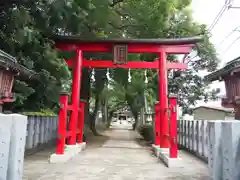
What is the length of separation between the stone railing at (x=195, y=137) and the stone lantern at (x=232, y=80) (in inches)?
85.5

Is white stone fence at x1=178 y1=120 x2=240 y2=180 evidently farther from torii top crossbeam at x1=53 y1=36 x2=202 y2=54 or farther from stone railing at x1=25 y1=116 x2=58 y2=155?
torii top crossbeam at x1=53 y1=36 x2=202 y2=54

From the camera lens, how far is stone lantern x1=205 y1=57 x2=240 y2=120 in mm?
6667

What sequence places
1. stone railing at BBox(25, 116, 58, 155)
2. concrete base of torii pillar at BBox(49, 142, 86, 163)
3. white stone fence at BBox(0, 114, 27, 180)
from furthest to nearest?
1. stone railing at BBox(25, 116, 58, 155)
2. concrete base of torii pillar at BBox(49, 142, 86, 163)
3. white stone fence at BBox(0, 114, 27, 180)

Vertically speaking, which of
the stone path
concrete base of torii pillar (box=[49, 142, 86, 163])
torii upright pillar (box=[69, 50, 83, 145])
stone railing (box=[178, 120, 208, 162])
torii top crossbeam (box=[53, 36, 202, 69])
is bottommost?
the stone path

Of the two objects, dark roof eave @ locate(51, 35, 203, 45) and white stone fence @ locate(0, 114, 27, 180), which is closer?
white stone fence @ locate(0, 114, 27, 180)

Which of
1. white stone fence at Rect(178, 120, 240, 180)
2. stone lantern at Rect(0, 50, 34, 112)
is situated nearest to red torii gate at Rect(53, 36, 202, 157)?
stone lantern at Rect(0, 50, 34, 112)

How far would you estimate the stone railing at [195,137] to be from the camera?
9.49 meters

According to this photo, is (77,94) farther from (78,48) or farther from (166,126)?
(166,126)

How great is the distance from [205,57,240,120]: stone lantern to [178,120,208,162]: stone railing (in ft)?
7.13

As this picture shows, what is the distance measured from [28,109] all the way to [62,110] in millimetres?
1579

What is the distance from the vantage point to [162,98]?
10898 millimetres

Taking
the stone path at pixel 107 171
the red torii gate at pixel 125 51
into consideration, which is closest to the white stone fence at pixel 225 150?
the stone path at pixel 107 171

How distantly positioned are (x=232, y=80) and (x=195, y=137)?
4224 millimetres

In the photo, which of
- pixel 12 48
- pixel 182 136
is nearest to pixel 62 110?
pixel 12 48
